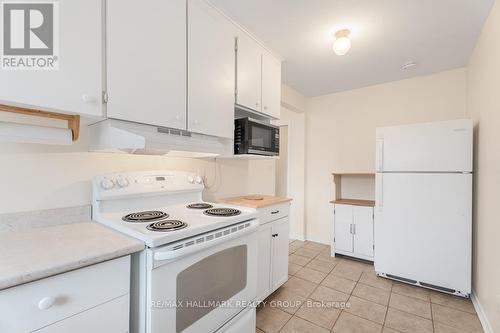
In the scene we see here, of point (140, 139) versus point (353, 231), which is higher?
point (140, 139)

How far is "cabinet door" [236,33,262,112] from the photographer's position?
1885mm

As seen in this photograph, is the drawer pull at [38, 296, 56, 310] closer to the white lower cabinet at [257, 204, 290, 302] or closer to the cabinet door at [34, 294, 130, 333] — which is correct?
the cabinet door at [34, 294, 130, 333]

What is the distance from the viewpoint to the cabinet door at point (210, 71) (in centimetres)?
151

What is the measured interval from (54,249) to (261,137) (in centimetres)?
157

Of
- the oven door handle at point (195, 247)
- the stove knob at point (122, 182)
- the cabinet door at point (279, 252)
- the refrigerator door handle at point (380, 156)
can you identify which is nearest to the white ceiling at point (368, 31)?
the refrigerator door handle at point (380, 156)

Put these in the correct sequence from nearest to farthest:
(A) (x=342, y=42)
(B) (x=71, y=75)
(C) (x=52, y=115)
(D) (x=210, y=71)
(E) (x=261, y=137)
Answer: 1. (B) (x=71, y=75)
2. (C) (x=52, y=115)
3. (D) (x=210, y=71)
4. (A) (x=342, y=42)
5. (E) (x=261, y=137)

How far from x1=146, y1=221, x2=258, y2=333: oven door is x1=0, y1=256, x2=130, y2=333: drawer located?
130 millimetres

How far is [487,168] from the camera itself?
179cm

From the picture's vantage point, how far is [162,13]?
1322 mm

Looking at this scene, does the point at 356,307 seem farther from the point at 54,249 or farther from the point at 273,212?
the point at 54,249

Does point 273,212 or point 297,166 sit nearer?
point 273,212

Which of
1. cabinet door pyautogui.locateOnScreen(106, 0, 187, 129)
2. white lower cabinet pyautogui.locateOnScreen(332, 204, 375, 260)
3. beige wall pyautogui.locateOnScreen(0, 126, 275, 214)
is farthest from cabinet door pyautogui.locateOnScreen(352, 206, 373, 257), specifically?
cabinet door pyautogui.locateOnScreen(106, 0, 187, 129)

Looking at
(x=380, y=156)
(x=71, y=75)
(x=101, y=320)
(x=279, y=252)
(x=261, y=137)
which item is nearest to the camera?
(x=101, y=320)

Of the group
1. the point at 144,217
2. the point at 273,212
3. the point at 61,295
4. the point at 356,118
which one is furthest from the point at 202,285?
the point at 356,118
